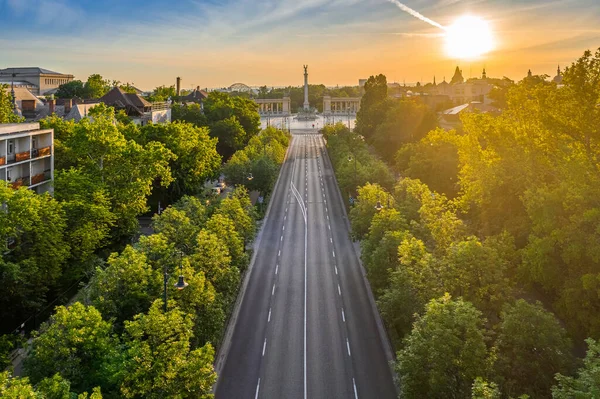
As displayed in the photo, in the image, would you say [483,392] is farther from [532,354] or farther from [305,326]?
[305,326]

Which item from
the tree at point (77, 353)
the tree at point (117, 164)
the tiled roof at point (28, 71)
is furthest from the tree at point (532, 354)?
the tiled roof at point (28, 71)

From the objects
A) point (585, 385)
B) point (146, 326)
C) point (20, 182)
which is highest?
point (20, 182)

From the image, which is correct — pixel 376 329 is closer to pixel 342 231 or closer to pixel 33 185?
pixel 342 231

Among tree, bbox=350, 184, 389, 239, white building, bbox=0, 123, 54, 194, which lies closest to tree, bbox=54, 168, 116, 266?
white building, bbox=0, 123, 54, 194

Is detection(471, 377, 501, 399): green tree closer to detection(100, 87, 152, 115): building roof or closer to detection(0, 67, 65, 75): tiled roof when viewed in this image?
detection(100, 87, 152, 115): building roof

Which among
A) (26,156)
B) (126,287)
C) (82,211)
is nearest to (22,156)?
(26,156)

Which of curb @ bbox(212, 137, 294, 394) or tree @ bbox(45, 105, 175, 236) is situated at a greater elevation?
tree @ bbox(45, 105, 175, 236)

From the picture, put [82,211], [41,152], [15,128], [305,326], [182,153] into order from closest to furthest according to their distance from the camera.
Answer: [305,326], [82,211], [15,128], [41,152], [182,153]
